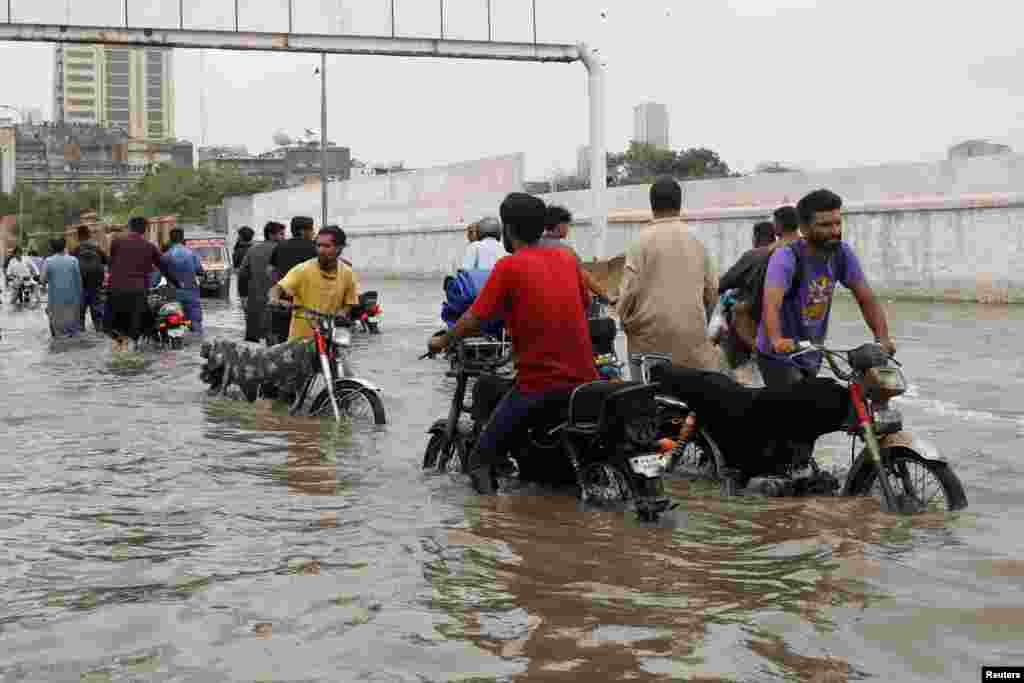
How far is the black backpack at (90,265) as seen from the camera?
2178 centimetres

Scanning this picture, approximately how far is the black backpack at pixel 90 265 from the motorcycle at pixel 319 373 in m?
9.99

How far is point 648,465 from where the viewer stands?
6.71 metres

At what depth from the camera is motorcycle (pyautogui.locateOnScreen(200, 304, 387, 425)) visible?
35.3 ft

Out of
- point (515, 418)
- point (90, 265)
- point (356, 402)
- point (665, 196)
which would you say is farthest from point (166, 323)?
point (515, 418)

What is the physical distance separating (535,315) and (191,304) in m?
14.0

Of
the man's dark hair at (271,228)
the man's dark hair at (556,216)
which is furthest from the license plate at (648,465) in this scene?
the man's dark hair at (271,228)

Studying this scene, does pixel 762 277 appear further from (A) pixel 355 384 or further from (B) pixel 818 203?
(A) pixel 355 384

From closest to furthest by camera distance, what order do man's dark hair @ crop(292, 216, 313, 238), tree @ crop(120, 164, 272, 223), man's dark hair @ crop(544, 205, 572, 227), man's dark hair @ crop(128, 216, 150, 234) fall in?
man's dark hair @ crop(544, 205, 572, 227)
man's dark hair @ crop(292, 216, 313, 238)
man's dark hair @ crop(128, 216, 150, 234)
tree @ crop(120, 164, 272, 223)

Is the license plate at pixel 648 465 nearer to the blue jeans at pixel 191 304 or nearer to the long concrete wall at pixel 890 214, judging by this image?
the long concrete wall at pixel 890 214

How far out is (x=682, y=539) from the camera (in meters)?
6.61

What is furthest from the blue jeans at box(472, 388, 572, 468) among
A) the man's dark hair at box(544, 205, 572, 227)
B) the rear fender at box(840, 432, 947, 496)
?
the man's dark hair at box(544, 205, 572, 227)

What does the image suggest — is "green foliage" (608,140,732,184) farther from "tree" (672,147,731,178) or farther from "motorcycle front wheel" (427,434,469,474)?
"motorcycle front wheel" (427,434,469,474)

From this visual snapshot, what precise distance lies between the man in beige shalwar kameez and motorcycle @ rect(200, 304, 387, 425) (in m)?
2.84

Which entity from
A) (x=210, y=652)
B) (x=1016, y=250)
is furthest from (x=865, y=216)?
(x=210, y=652)
